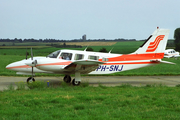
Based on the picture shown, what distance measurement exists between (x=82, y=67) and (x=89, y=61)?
1336mm

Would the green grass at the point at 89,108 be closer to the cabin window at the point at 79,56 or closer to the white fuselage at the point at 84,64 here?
the white fuselage at the point at 84,64

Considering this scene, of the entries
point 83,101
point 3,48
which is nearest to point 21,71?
point 83,101

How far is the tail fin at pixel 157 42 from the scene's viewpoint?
667 inches

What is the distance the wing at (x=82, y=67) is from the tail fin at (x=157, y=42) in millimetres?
4038

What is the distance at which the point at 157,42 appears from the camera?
17000mm

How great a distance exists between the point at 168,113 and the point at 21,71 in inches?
439

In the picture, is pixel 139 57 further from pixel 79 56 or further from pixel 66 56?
pixel 66 56

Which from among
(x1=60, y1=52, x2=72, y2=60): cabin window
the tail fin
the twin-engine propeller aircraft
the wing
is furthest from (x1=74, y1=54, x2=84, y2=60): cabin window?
the tail fin

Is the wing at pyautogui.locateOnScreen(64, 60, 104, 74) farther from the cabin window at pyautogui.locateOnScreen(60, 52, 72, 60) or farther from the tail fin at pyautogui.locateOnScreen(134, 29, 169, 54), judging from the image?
Result: the tail fin at pyautogui.locateOnScreen(134, 29, 169, 54)

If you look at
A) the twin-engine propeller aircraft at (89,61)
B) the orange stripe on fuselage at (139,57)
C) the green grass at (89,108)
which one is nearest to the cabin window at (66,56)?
the twin-engine propeller aircraft at (89,61)

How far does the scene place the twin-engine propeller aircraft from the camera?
1495cm

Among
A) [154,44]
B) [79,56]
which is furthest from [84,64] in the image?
[154,44]

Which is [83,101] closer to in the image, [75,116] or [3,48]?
[75,116]
